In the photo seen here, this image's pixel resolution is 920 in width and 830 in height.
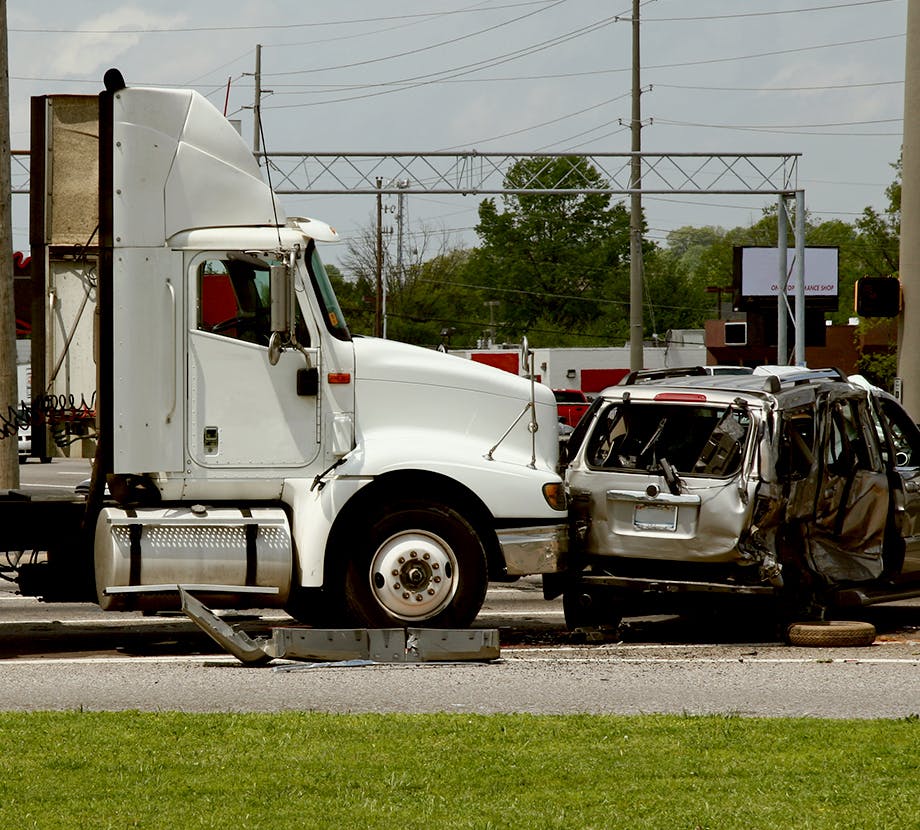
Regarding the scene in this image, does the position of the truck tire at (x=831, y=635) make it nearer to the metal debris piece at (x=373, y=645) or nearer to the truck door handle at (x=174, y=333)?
the metal debris piece at (x=373, y=645)

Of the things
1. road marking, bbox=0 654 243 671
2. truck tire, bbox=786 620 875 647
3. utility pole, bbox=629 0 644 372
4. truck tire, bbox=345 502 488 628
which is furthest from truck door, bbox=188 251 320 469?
utility pole, bbox=629 0 644 372

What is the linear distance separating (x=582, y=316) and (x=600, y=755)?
369 ft

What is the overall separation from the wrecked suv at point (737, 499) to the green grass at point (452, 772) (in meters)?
2.85

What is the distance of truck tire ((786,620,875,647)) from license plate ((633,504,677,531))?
122 centimetres

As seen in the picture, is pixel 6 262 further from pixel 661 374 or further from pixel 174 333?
pixel 661 374

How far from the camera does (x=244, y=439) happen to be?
10133 millimetres

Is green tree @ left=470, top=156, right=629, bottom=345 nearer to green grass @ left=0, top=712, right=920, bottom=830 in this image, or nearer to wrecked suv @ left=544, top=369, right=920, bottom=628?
wrecked suv @ left=544, top=369, right=920, bottom=628

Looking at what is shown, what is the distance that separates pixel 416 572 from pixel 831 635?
2.99 metres

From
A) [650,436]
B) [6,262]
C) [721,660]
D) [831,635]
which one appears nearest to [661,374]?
[650,436]

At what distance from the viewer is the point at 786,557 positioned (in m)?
10.7

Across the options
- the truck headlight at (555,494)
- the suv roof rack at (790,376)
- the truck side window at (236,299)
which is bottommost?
the truck headlight at (555,494)

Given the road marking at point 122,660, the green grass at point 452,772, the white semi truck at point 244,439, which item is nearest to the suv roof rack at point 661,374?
the white semi truck at point 244,439

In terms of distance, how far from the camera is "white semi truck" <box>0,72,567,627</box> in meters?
9.89

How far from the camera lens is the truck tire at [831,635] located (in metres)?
10.6
